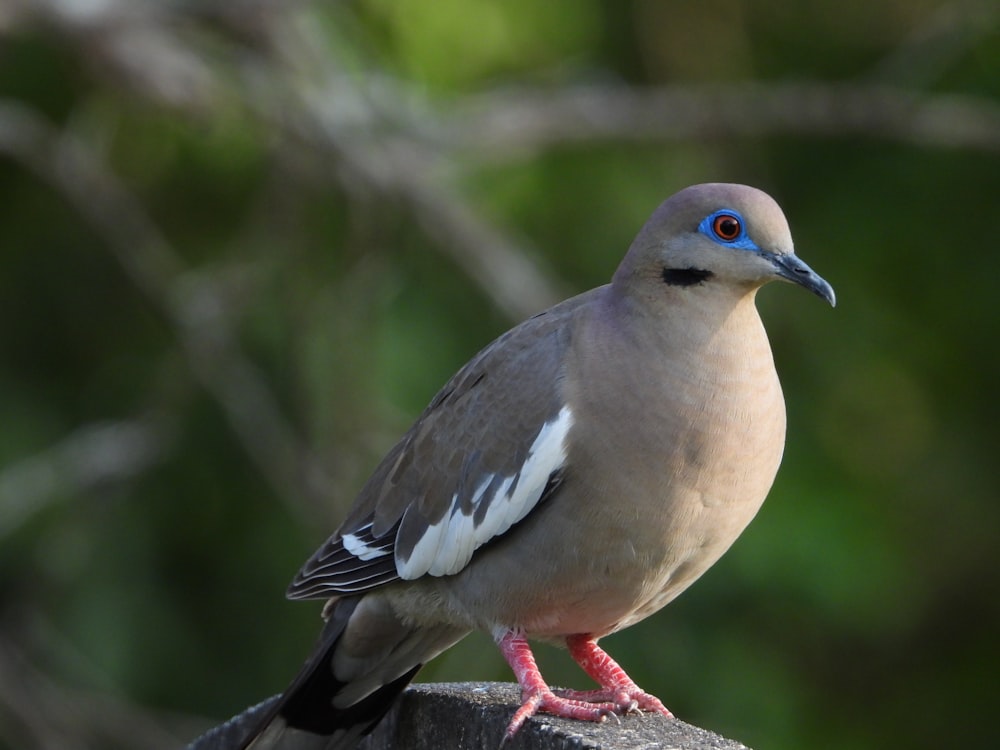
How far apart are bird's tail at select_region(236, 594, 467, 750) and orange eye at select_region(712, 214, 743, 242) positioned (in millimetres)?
1052

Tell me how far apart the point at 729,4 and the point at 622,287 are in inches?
201

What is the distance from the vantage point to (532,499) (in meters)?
3.27

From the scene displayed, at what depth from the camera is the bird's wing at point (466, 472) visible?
3.32m

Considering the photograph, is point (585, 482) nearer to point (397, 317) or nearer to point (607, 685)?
point (607, 685)

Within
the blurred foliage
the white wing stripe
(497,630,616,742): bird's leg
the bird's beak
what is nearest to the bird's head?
the bird's beak

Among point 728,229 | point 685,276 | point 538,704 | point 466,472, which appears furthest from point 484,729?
point 728,229

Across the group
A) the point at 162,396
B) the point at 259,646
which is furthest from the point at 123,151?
the point at 259,646

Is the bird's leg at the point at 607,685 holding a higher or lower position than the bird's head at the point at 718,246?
lower

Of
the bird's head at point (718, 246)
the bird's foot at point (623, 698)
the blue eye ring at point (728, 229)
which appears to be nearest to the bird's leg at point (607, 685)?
Result: the bird's foot at point (623, 698)

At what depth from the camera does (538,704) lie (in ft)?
10.1

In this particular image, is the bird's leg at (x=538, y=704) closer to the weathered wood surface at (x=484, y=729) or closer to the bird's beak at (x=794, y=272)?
the weathered wood surface at (x=484, y=729)

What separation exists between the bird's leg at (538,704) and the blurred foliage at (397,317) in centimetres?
263

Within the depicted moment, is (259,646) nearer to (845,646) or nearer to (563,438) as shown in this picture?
(845,646)

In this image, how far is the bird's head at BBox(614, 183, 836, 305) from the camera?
10.6 ft
